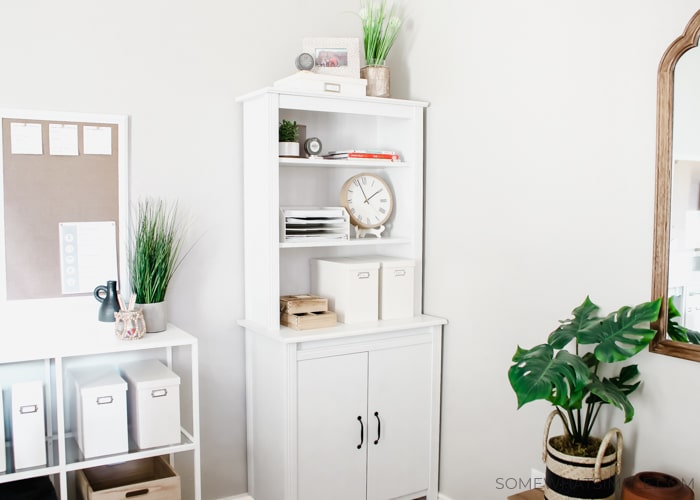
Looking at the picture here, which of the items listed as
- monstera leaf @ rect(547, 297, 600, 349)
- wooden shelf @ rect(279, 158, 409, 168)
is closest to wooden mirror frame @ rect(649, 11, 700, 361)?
monstera leaf @ rect(547, 297, 600, 349)

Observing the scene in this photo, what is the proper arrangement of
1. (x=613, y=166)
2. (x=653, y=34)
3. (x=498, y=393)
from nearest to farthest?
1. (x=653, y=34)
2. (x=613, y=166)
3. (x=498, y=393)

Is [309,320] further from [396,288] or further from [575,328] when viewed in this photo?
[575,328]

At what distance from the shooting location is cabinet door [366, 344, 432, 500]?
9.19 ft

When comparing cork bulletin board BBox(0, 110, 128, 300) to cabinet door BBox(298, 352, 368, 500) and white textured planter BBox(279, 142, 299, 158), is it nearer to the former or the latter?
white textured planter BBox(279, 142, 299, 158)

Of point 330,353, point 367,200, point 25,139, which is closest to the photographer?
point 25,139

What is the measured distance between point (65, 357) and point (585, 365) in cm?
176

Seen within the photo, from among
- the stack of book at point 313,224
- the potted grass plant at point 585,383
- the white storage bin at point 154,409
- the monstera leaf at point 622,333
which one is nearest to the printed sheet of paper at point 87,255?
the white storage bin at point 154,409

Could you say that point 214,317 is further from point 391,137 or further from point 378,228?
point 391,137

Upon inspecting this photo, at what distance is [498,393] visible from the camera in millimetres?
2682

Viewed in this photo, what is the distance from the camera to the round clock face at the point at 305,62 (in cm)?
271

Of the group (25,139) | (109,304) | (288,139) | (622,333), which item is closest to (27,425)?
(109,304)

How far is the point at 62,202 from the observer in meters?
2.50

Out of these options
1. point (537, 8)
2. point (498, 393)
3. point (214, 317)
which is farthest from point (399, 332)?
point (537, 8)

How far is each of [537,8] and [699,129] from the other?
796 mm
